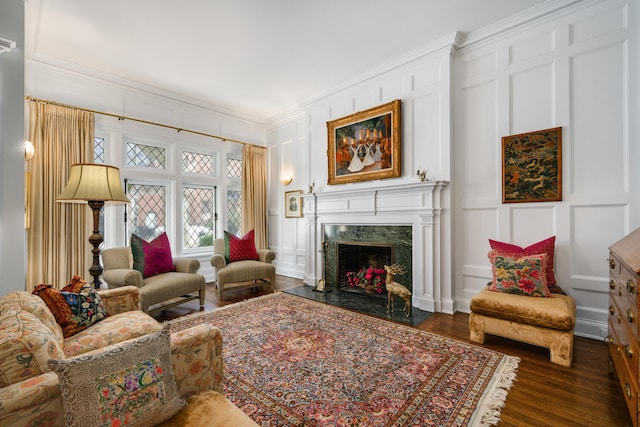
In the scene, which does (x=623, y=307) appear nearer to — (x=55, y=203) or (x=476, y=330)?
(x=476, y=330)

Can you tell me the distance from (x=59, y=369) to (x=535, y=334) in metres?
2.89

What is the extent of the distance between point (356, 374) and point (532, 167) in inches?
104

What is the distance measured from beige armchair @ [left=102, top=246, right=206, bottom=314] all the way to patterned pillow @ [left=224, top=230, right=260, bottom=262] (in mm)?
725

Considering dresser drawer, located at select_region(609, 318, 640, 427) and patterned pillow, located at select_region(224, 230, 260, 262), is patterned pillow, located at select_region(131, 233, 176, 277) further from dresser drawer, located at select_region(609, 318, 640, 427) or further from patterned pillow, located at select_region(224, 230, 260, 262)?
dresser drawer, located at select_region(609, 318, 640, 427)

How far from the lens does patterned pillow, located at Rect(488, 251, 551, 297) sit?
246cm

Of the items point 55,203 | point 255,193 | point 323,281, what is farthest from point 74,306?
point 255,193

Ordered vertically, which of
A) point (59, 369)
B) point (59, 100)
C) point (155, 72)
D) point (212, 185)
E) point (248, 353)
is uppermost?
point (155, 72)

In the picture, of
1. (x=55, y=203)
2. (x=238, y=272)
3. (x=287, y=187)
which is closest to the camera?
(x=55, y=203)

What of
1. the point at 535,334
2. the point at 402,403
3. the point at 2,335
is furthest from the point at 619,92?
the point at 2,335

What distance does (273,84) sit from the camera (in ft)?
14.3

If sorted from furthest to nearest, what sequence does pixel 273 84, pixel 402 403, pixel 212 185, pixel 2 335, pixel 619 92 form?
pixel 212 185 → pixel 273 84 → pixel 619 92 → pixel 402 403 → pixel 2 335

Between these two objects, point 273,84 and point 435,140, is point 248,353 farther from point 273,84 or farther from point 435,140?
point 273,84

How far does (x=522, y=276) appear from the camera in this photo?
8.25 feet

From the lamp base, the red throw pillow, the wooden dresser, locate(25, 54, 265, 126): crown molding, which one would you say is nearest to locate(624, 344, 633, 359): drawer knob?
the wooden dresser
